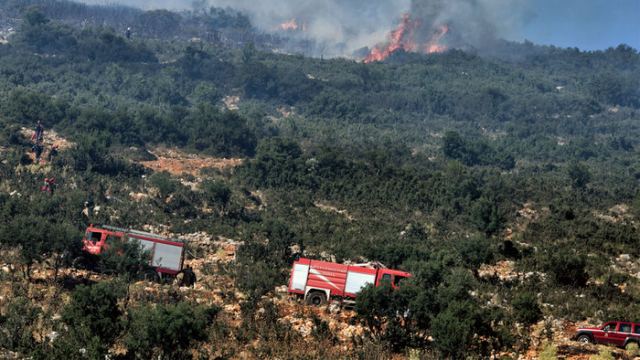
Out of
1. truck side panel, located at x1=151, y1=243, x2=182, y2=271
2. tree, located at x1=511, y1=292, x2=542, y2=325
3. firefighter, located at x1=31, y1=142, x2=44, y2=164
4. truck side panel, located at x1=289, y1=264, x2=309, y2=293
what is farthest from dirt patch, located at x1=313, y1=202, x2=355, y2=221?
tree, located at x1=511, y1=292, x2=542, y2=325

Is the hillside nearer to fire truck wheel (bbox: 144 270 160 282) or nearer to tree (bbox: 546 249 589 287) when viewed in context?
tree (bbox: 546 249 589 287)

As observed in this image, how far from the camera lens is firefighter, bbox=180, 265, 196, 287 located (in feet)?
119

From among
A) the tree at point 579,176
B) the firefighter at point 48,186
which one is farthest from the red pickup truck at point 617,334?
the tree at point 579,176

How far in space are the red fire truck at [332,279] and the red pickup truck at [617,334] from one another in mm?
9044

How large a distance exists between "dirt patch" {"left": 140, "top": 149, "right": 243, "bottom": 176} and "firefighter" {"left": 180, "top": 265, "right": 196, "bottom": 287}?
34236mm

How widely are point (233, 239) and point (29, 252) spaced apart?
18567mm

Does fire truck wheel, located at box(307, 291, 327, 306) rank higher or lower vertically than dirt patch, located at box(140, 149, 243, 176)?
lower

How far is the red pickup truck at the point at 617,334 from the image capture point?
2608 centimetres

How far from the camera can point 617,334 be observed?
86.1ft

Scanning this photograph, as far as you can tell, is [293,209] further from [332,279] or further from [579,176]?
[579,176]

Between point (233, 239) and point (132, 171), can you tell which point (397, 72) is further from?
point (233, 239)

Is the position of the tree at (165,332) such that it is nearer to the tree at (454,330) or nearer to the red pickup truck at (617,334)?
the tree at (454,330)

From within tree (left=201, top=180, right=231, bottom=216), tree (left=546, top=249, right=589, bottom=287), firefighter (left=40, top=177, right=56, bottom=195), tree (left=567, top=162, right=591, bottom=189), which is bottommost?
tree (left=546, top=249, right=589, bottom=287)

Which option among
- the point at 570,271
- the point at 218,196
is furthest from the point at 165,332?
the point at 218,196
